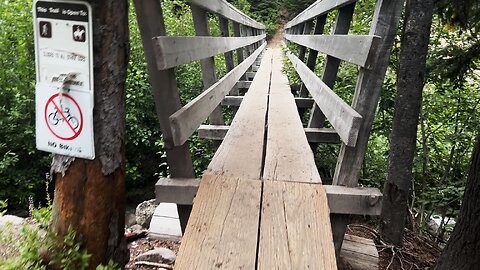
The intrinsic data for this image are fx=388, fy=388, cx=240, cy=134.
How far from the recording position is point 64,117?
1.48 m

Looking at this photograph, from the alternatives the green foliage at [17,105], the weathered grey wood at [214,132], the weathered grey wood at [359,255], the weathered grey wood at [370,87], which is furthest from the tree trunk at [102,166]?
the green foliage at [17,105]

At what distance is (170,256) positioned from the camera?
3.14m

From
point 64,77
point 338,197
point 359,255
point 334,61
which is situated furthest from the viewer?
point 334,61

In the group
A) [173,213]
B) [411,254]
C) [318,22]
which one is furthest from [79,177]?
[318,22]

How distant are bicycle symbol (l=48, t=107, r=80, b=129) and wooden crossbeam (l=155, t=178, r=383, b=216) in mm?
802

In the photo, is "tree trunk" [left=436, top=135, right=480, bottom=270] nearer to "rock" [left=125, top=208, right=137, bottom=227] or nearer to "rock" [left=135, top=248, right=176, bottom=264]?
"rock" [left=135, top=248, right=176, bottom=264]

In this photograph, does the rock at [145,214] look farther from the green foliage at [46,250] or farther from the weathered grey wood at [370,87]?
the green foliage at [46,250]

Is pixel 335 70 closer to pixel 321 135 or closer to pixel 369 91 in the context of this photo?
pixel 321 135

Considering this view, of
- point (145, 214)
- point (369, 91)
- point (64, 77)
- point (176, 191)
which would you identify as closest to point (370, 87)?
point (369, 91)

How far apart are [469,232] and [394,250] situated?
0.93m

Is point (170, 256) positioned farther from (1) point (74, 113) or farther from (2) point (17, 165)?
(2) point (17, 165)

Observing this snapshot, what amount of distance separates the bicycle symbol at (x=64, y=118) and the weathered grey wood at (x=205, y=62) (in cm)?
166

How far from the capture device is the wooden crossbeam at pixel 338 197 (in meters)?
2.18

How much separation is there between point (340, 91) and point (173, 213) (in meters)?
2.88
